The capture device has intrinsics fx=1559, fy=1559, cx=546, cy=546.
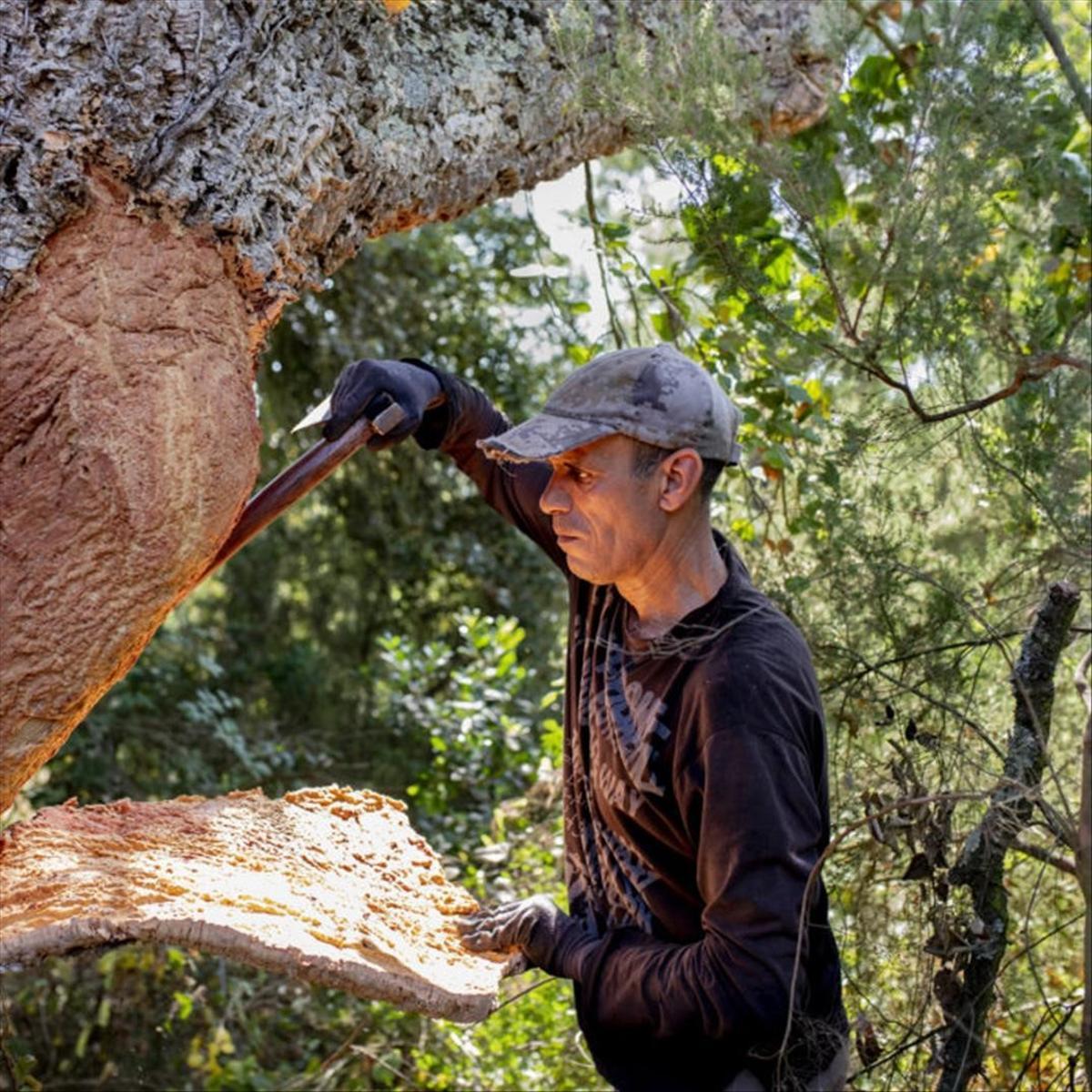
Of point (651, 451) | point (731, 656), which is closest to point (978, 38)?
point (651, 451)

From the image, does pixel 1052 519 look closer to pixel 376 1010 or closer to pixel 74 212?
pixel 74 212

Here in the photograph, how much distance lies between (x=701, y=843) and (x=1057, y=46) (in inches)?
80.6

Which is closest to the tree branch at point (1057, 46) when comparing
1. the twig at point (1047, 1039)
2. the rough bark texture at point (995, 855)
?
the rough bark texture at point (995, 855)

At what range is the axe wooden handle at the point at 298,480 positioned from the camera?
8.16 feet

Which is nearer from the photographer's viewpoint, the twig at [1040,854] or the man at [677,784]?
the man at [677,784]

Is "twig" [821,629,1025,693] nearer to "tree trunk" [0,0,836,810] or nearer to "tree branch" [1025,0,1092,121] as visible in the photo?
"tree branch" [1025,0,1092,121]

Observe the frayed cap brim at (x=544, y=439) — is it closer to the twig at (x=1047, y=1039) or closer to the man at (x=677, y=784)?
the man at (x=677, y=784)

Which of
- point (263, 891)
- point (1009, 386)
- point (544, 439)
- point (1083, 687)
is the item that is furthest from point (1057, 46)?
point (263, 891)

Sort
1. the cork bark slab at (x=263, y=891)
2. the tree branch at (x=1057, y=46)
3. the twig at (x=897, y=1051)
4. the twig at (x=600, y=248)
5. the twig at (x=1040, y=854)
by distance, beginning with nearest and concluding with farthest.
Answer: the cork bark slab at (x=263, y=891), the twig at (x=897, y=1051), the twig at (x=1040, y=854), the tree branch at (x=1057, y=46), the twig at (x=600, y=248)

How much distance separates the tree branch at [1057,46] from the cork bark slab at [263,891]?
2.11 metres

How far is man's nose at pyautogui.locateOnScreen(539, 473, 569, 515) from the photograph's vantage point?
2.43 meters

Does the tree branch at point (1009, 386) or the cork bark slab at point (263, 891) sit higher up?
the tree branch at point (1009, 386)

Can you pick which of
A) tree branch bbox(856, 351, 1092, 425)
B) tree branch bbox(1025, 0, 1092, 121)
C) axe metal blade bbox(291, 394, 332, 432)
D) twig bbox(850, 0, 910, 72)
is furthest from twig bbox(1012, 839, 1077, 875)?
twig bbox(850, 0, 910, 72)

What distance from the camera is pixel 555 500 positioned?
2.43 metres
